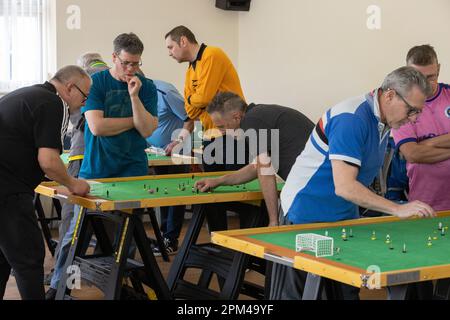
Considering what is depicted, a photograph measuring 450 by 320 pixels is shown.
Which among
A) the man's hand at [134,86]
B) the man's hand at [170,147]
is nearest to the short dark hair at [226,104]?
the man's hand at [134,86]

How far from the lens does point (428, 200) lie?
4246 mm

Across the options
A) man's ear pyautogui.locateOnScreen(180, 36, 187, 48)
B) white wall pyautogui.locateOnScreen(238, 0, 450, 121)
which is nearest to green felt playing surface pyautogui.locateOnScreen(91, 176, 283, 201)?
man's ear pyautogui.locateOnScreen(180, 36, 187, 48)

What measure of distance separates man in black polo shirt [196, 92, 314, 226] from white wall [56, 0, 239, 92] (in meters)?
3.56

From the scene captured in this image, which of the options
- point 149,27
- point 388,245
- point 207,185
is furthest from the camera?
point 149,27

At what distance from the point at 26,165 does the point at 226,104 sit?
1.03 metres

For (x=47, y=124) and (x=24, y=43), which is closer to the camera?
(x=47, y=124)

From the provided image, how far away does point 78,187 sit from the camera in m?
3.74

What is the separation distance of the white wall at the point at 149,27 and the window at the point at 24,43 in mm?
206

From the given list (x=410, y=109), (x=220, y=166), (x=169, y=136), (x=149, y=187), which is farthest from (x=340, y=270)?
(x=169, y=136)

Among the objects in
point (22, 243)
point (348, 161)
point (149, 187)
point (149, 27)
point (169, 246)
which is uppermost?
point (149, 27)

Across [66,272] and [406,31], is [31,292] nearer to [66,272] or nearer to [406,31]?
[66,272]

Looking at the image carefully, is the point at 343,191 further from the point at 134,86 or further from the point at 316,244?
the point at 134,86

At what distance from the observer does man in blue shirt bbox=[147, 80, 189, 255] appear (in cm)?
621
